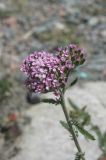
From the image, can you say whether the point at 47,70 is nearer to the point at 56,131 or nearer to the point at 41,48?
the point at 56,131

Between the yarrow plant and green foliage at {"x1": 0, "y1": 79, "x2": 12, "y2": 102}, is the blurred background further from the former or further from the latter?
the yarrow plant

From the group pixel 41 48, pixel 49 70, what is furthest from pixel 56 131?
pixel 49 70

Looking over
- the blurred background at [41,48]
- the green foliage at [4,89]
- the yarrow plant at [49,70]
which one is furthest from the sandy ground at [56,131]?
the yarrow plant at [49,70]

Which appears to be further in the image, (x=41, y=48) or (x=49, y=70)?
(x=41, y=48)

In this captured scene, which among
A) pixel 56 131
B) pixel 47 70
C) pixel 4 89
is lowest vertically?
pixel 47 70

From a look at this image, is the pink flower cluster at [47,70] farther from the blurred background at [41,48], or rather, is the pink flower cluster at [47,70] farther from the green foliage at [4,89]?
the green foliage at [4,89]

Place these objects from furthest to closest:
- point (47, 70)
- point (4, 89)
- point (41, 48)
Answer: point (41, 48)
point (4, 89)
point (47, 70)
